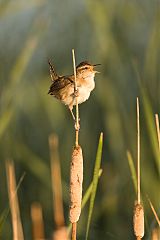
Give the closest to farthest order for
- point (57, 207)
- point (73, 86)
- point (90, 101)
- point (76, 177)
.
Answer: point (76, 177) → point (57, 207) → point (73, 86) → point (90, 101)

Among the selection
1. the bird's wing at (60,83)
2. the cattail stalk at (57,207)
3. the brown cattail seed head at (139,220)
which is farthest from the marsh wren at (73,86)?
the brown cattail seed head at (139,220)

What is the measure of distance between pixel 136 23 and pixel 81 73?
4.80ft

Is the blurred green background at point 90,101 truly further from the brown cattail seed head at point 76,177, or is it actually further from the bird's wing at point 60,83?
the brown cattail seed head at point 76,177

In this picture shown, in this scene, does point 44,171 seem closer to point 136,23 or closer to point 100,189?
point 100,189

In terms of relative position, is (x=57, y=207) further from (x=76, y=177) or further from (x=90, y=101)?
(x=90, y=101)

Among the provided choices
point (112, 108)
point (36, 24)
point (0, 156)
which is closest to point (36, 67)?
point (0, 156)

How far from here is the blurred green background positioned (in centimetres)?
346

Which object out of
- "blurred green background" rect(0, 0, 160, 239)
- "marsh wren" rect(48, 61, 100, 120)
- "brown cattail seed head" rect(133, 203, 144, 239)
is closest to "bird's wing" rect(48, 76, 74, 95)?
"marsh wren" rect(48, 61, 100, 120)

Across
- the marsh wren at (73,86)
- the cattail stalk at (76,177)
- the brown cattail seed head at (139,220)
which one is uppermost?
the marsh wren at (73,86)

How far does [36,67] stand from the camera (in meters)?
4.54

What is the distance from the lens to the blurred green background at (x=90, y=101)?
346 centimetres

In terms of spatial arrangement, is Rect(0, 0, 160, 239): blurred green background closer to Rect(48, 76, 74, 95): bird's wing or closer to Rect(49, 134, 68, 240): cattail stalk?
Rect(48, 76, 74, 95): bird's wing

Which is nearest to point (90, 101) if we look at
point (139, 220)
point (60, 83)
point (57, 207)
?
point (60, 83)

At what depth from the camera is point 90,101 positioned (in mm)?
4336
